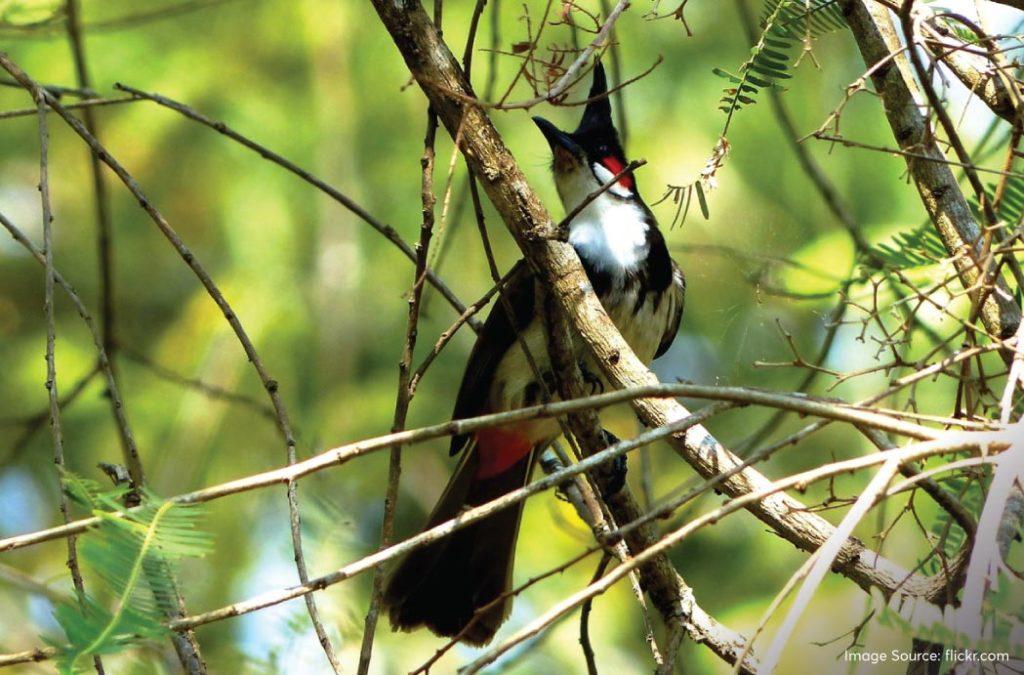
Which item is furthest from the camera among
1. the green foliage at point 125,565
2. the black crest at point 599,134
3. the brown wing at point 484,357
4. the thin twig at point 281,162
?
the black crest at point 599,134

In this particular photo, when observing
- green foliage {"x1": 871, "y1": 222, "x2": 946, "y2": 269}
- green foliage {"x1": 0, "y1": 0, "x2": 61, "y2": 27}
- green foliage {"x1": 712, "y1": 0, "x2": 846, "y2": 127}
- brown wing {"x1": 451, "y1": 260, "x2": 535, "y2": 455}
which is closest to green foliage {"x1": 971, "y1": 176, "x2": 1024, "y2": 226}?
green foliage {"x1": 871, "y1": 222, "x2": 946, "y2": 269}

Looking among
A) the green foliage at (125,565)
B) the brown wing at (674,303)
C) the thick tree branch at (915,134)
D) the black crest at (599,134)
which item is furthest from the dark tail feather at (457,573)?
the green foliage at (125,565)

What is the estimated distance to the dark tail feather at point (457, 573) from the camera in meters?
2.84

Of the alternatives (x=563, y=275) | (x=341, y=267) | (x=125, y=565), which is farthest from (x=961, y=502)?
(x=341, y=267)

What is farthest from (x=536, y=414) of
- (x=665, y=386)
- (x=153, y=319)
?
Answer: (x=153, y=319)

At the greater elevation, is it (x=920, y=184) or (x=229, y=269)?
(x=229, y=269)

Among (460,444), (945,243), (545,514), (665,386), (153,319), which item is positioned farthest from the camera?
(153,319)

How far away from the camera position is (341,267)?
12.5ft

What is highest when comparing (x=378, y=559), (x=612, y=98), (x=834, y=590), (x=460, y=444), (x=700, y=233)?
(x=612, y=98)

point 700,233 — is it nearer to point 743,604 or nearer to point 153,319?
point 743,604

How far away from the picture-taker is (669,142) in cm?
365

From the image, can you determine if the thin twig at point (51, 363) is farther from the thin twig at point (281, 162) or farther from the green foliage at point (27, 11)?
the green foliage at point (27, 11)

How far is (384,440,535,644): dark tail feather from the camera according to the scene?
2844 mm

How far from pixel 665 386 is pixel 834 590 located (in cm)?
212
